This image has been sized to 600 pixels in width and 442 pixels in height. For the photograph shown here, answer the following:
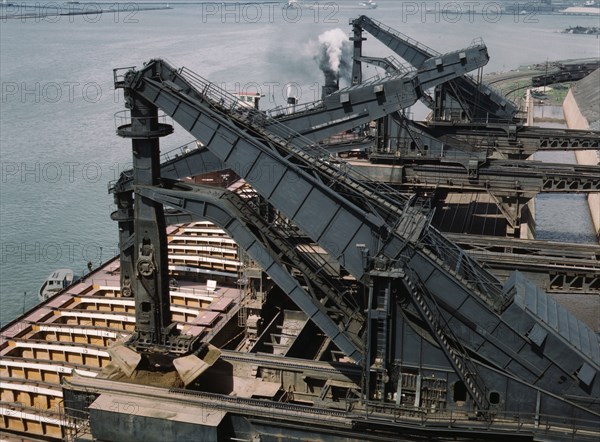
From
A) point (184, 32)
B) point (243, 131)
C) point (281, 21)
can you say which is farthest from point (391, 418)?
point (281, 21)

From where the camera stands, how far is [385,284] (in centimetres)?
1364

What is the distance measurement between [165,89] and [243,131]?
1.86 m

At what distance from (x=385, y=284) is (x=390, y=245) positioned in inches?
31.9

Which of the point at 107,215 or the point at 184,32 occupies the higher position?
the point at 184,32

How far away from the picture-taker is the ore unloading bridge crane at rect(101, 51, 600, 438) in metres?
13.6

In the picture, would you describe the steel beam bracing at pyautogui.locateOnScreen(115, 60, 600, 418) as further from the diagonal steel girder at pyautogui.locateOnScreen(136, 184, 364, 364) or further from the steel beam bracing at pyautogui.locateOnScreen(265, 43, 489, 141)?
the steel beam bracing at pyautogui.locateOnScreen(265, 43, 489, 141)

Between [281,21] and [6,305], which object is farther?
[281,21]

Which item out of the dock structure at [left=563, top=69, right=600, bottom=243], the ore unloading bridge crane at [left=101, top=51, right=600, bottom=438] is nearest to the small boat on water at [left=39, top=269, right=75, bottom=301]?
the ore unloading bridge crane at [left=101, top=51, right=600, bottom=438]

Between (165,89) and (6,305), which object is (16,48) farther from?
(165,89)

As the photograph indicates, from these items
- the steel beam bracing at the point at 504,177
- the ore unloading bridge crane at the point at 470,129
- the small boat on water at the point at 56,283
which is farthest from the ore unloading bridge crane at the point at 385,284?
the small boat on water at the point at 56,283

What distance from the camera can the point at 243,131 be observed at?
49.7 feet

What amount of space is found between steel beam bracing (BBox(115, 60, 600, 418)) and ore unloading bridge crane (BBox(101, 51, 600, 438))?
0.02m

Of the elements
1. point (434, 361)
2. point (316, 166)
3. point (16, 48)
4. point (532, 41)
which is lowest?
point (434, 361)

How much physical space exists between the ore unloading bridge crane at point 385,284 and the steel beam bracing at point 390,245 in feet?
0.07
